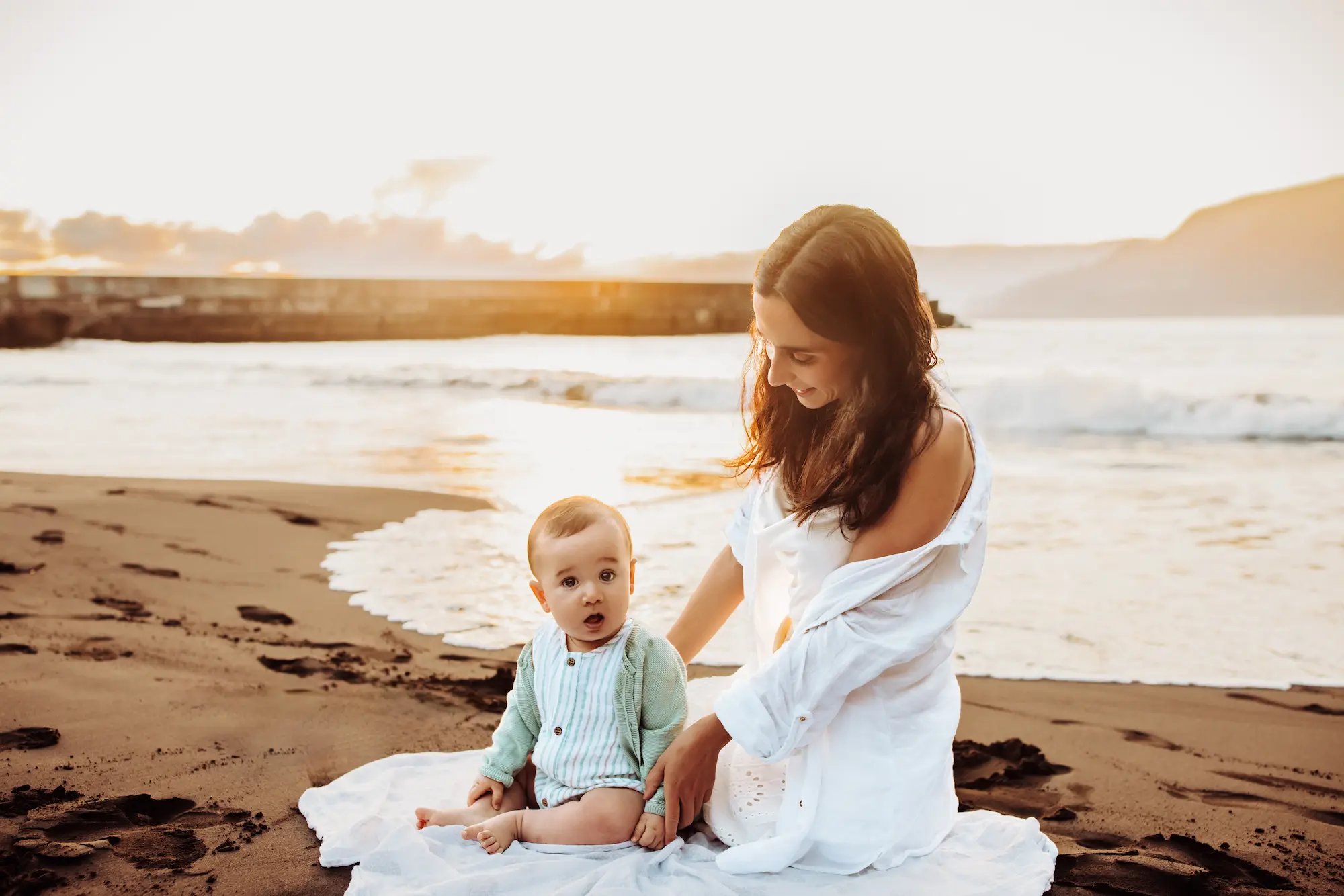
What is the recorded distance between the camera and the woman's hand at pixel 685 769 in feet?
6.59

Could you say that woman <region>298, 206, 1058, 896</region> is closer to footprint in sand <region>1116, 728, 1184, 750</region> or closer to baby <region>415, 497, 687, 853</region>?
baby <region>415, 497, 687, 853</region>

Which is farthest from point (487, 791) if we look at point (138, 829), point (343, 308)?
point (343, 308)

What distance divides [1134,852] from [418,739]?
178 centimetres

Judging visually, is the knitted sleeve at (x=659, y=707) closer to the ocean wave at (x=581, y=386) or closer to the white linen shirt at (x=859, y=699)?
the white linen shirt at (x=859, y=699)

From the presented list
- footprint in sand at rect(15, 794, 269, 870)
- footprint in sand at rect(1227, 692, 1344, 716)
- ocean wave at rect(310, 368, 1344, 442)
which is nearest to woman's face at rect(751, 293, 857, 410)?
footprint in sand at rect(15, 794, 269, 870)

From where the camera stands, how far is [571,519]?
6.68ft

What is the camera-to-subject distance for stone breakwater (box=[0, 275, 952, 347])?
2477 centimetres

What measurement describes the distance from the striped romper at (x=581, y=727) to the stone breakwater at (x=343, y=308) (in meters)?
25.5

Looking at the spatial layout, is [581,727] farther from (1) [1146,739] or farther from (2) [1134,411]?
(2) [1134,411]

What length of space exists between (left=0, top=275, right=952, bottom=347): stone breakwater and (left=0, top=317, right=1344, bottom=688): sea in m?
7.70

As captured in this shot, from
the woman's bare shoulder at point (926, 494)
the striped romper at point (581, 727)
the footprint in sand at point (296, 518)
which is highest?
the woman's bare shoulder at point (926, 494)

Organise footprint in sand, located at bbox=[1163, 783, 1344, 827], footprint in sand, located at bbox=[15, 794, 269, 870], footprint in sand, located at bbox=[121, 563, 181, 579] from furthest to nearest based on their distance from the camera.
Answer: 1. footprint in sand, located at bbox=[121, 563, 181, 579]
2. footprint in sand, located at bbox=[1163, 783, 1344, 827]
3. footprint in sand, located at bbox=[15, 794, 269, 870]

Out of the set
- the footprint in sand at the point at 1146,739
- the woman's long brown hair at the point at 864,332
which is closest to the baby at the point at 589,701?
the woman's long brown hair at the point at 864,332

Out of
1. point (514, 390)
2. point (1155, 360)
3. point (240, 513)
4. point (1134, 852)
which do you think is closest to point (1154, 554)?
point (1134, 852)
